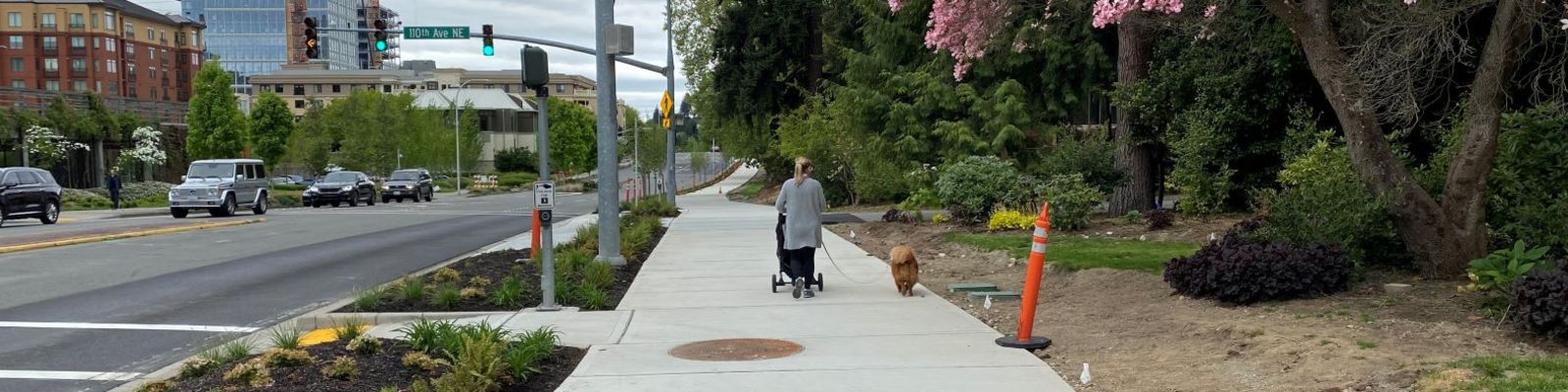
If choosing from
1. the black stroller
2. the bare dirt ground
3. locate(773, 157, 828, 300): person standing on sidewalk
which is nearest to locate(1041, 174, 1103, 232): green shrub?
the bare dirt ground

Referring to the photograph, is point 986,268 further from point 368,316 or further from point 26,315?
point 26,315

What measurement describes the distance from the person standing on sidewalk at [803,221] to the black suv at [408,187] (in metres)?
43.8

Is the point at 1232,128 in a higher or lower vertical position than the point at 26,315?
higher

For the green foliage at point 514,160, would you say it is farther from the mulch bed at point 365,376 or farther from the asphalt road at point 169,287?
the mulch bed at point 365,376

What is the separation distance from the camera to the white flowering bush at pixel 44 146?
49.0 meters

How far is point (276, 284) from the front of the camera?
14.2 meters

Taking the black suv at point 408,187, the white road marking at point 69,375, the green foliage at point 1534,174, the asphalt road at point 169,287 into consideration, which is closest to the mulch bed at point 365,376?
the white road marking at point 69,375

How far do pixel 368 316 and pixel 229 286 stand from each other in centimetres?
454

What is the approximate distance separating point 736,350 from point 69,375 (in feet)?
14.8

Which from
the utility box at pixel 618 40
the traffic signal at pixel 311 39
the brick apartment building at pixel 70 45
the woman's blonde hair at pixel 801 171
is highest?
the brick apartment building at pixel 70 45

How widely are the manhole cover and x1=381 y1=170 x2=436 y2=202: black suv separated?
46294 millimetres

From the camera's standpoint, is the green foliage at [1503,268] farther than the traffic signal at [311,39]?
No

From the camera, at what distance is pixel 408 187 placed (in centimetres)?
5250

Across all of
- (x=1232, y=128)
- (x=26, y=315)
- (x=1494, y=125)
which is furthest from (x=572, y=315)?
(x=1232, y=128)
